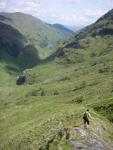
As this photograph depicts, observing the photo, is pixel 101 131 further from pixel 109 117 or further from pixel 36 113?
pixel 36 113

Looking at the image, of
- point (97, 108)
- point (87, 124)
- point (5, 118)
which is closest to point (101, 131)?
point (87, 124)

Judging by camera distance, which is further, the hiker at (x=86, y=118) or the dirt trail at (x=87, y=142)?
the hiker at (x=86, y=118)

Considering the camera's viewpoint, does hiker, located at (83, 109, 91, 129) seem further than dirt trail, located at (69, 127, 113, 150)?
Yes

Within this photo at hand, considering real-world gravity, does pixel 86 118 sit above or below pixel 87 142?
above

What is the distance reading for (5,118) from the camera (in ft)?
405

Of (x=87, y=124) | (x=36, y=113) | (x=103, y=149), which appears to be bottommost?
(x=103, y=149)

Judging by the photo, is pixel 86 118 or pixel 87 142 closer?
pixel 87 142

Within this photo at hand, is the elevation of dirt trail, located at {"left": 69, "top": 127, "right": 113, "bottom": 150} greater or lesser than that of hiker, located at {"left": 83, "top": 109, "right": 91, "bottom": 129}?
lesser

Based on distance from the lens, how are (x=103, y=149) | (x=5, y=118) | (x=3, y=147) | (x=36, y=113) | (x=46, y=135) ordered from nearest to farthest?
1. (x=103, y=149)
2. (x=46, y=135)
3. (x=3, y=147)
4. (x=36, y=113)
5. (x=5, y=118)

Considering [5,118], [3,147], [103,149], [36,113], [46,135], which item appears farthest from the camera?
[5,118]

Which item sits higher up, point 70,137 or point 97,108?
point 97,108

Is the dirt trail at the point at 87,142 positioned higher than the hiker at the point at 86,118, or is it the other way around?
the hiker at the point at 86,118

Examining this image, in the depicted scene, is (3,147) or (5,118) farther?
(5,118)

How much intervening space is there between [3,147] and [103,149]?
1378 inches
